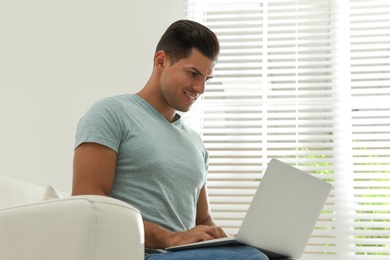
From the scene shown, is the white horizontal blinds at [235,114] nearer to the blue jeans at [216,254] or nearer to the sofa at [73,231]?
the blue jeans at [216,254]

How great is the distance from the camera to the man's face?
2.36m

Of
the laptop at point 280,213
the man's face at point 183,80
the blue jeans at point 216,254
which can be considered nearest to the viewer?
the blue jeans at point 216,254

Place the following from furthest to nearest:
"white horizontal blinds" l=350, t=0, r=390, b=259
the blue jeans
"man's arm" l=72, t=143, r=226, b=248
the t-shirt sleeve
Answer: "white horizontal blinds" l=350, t=0, r=390, b=259, the t-shirt sleeve, "man's arm" l=72, t=143, r=226, b=248, the blue jeans

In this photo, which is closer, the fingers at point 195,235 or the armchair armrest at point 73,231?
the armchair armrest at point 73,231

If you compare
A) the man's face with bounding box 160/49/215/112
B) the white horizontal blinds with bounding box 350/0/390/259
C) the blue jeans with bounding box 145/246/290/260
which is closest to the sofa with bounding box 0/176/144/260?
the blue jeans with bounding box 145/246/290/260

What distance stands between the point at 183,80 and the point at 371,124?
1.72 m

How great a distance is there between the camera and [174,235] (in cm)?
190

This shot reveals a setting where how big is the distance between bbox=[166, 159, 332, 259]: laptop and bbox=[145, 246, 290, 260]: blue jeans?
1.6 inches

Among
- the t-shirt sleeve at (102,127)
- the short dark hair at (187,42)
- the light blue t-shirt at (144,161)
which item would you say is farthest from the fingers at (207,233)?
the short dark hair at (187,42)

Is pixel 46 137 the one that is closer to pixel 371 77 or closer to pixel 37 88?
pixel 37 88

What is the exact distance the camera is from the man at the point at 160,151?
1.94 m

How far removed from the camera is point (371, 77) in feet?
12.3

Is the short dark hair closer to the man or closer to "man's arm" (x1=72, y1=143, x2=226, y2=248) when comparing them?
the man

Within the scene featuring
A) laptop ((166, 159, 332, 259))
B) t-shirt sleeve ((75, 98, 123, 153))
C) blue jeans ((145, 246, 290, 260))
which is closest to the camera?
blue jeans ((145, 246, 290, 260))
